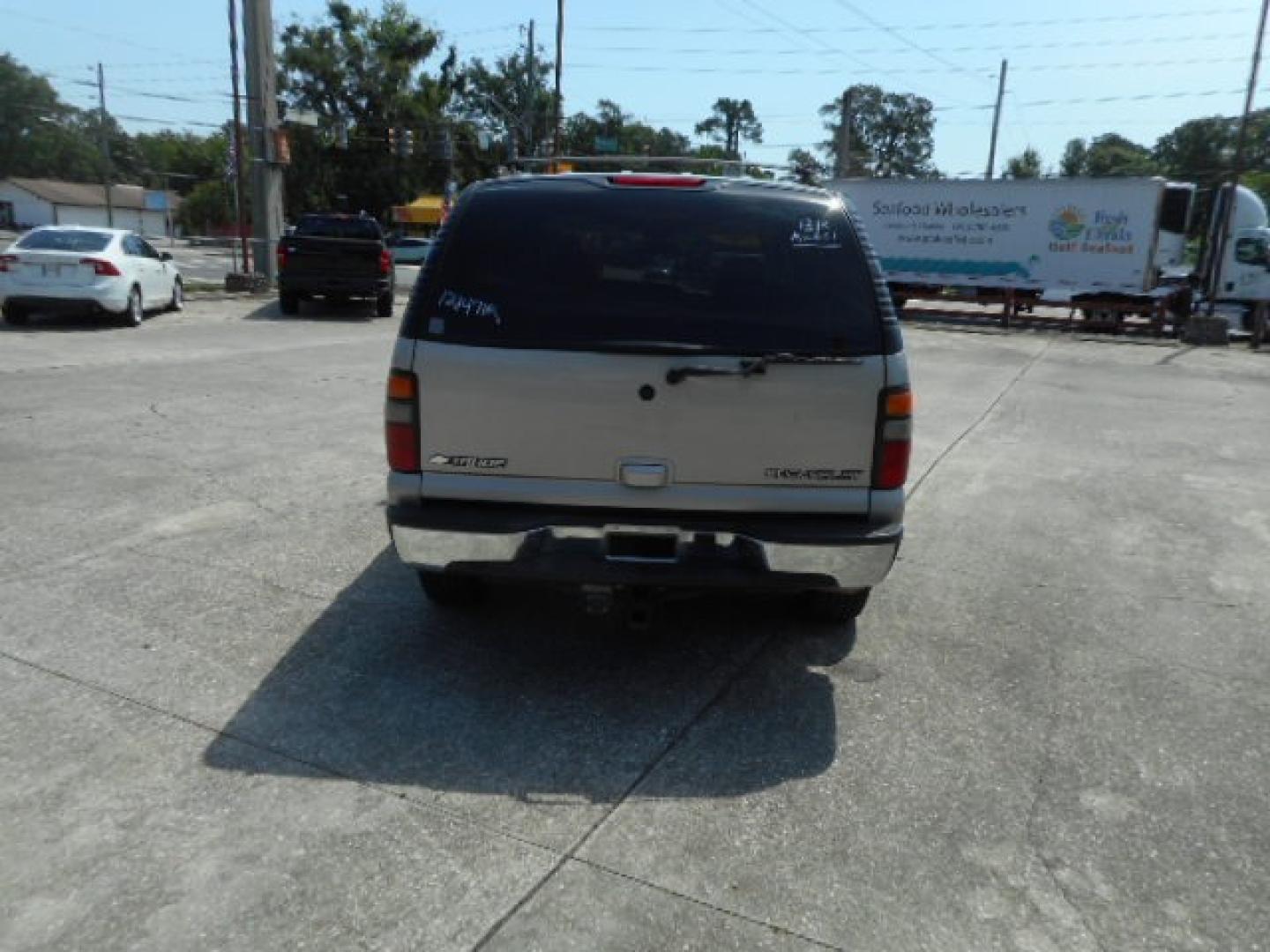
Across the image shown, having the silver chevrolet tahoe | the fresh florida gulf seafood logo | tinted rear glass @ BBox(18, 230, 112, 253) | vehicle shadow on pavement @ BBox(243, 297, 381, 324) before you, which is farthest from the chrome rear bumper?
the fresh florida gulf seafood logo

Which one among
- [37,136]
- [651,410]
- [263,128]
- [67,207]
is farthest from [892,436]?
[37,136]

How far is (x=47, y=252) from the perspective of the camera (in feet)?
45.2

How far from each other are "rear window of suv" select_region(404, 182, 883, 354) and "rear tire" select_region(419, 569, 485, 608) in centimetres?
122

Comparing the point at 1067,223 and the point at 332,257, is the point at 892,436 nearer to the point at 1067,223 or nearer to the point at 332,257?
the point at 332,257

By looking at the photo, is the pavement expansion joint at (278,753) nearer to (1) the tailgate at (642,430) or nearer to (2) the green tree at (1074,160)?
(1) the tailgate at (642,430)

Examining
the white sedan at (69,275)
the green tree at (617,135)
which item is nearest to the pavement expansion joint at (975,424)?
the white sedan at (69,275)

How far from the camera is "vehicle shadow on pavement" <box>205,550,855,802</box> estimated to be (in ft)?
10.5

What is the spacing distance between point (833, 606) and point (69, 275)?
534 inches

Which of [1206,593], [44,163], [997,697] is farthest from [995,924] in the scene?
[44,163]

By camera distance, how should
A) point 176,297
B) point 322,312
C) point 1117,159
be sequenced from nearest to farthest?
1. point 176,297
2. point 322,312
3. point 1117,159

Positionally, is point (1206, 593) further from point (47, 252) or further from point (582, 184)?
point (47, 252)

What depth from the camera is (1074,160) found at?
110750mm

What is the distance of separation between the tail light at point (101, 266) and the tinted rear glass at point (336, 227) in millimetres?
4012

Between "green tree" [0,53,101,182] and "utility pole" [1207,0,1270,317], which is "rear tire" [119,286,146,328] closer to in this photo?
"utility pole" [1207,0,1270,317]
